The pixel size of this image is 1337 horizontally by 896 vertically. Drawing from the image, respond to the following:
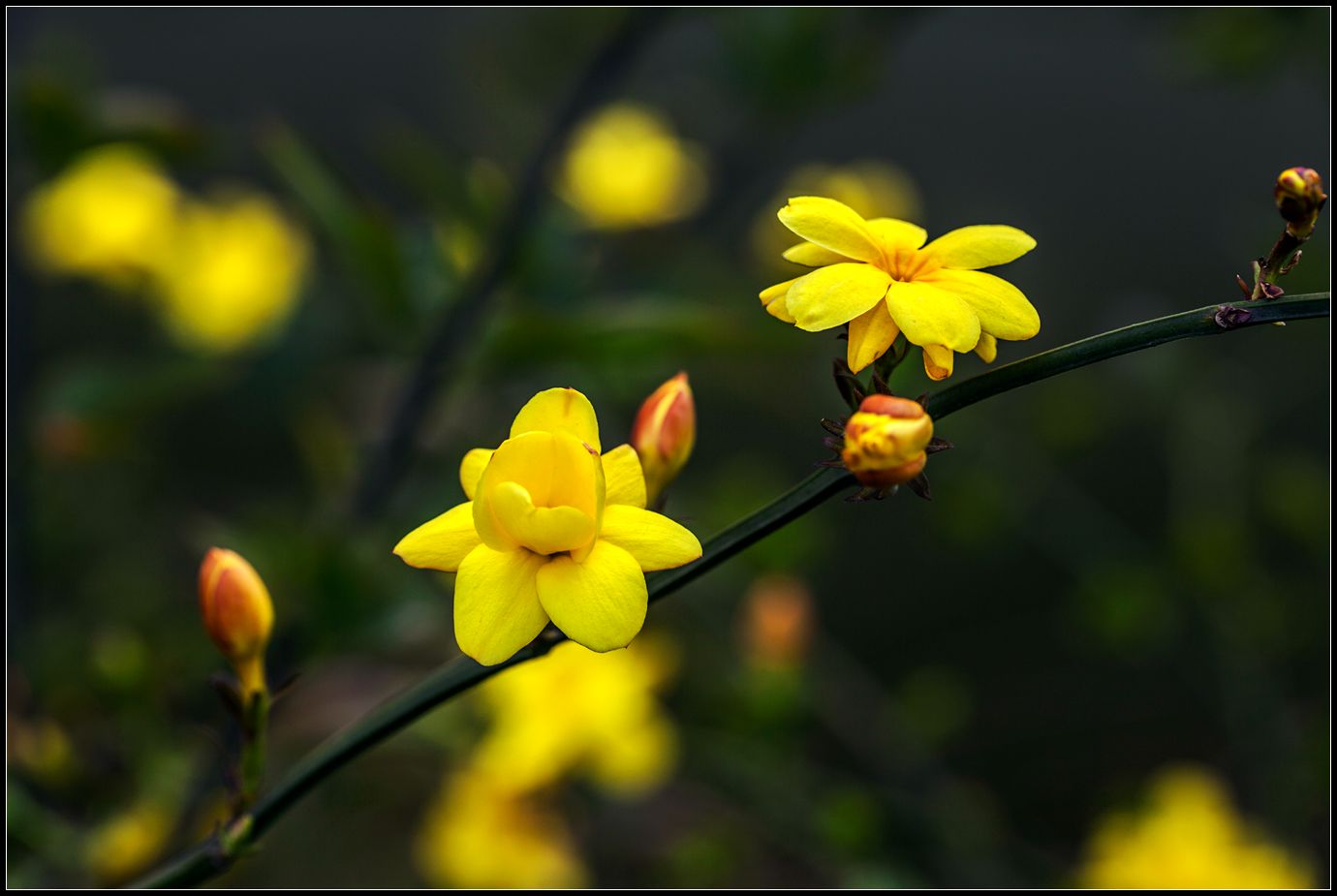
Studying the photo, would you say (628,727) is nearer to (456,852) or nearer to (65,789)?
(456,852)

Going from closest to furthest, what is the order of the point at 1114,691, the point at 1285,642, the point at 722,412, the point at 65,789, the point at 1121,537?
1. the point at 65,789
2. the point at 1285,642
3. the point at 1121,537
4. the point at 1114,691
5. the point at 722,412

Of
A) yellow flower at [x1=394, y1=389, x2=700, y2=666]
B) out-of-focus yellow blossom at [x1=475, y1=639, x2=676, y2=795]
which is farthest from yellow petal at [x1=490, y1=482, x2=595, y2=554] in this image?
out-of-focus yellow blossom at [x1=475, y1=639, x2=676, y2=795]

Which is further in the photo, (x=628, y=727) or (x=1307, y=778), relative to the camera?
(x=1307, y=778)

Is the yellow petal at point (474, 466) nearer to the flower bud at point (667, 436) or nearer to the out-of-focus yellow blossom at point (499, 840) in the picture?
the flower bud at point (667, 436)

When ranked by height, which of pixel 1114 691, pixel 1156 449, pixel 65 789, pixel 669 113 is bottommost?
pixel 1114 691

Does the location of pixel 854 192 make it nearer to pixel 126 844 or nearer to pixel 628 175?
pixel 628 175

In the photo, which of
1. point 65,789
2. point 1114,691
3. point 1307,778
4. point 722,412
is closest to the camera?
point 65,789

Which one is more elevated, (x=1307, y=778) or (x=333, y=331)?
(x=333, y=331)

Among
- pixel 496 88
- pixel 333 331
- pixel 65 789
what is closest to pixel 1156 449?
pixel 496 88
